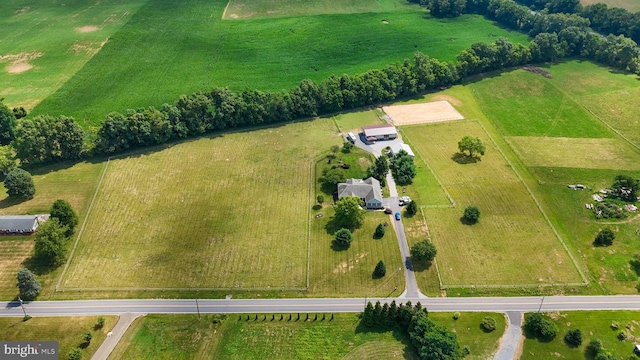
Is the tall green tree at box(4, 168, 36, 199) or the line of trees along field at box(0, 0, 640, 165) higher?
the line of trees along field at box(0, 0, 640, 165)

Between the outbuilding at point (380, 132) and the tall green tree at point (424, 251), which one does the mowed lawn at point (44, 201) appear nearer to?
the tall green tree at point (424, 251)

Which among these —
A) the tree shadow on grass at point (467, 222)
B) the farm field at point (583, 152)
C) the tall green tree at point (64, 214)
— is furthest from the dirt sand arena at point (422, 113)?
the tall green tree at point (64, 214)

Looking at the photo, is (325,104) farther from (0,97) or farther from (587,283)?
(0,97)

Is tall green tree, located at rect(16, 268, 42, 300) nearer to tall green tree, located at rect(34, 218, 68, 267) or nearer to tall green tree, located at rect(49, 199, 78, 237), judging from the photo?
tall green tree, located at rect(34, 218, 68, 267)

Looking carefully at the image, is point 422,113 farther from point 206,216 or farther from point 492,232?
point 206,216

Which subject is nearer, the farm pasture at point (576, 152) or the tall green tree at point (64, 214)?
the tall green tree at point (64, 214)

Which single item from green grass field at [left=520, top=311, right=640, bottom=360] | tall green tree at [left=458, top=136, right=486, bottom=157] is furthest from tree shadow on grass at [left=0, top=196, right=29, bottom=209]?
green grass field at [left=520, top=311, right=640, bottom=360]
